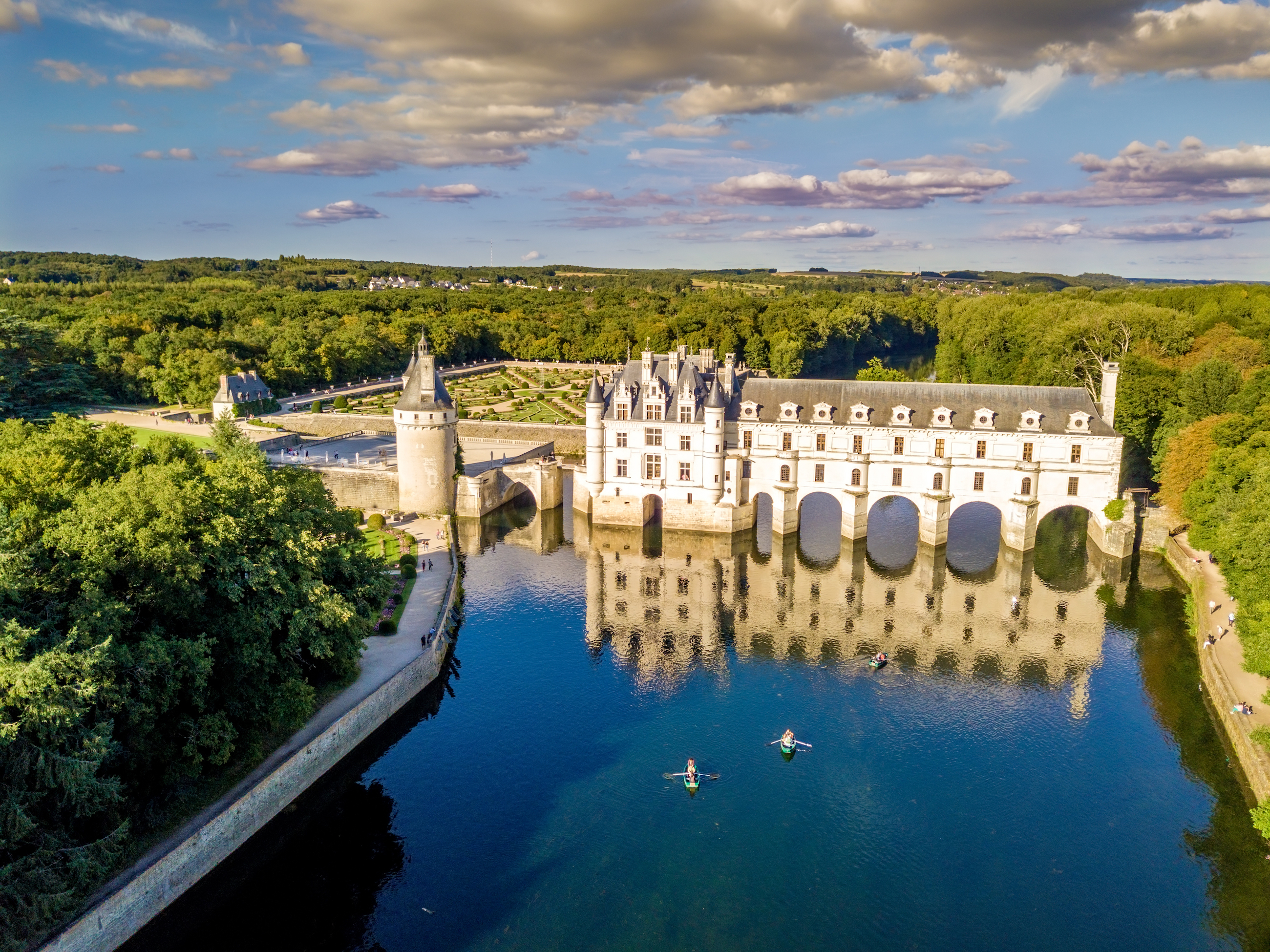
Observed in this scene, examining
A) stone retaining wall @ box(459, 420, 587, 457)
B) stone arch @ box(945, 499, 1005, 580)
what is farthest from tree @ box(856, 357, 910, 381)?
stone retaining wall @ box(459, 420, 587, 457)

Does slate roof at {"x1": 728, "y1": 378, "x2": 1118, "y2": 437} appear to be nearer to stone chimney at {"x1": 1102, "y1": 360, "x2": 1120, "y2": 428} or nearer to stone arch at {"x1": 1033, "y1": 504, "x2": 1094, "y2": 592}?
stone chimney at {"x1": 1102, "y1": 360, "x2": 1120, "y2": 428}

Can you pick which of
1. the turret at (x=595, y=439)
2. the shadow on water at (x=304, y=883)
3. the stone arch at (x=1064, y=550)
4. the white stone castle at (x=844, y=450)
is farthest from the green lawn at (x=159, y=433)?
the stone arch at (x=1064, y=550)

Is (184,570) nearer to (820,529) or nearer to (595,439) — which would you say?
(595,439)

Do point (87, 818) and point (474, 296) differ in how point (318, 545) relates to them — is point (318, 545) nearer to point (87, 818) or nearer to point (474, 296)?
point (87, 818)

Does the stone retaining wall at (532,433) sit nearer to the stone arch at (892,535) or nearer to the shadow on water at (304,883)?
the stone arch at (892,535)

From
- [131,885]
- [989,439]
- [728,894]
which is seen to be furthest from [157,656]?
[989,439]

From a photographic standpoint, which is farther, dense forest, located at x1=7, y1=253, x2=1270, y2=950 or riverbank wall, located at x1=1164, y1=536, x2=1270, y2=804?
riverbank wall, located at x1=1164, y1=536, x2=1270, y2=804

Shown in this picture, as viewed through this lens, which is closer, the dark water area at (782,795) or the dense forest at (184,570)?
the dense forest at (184,570)
